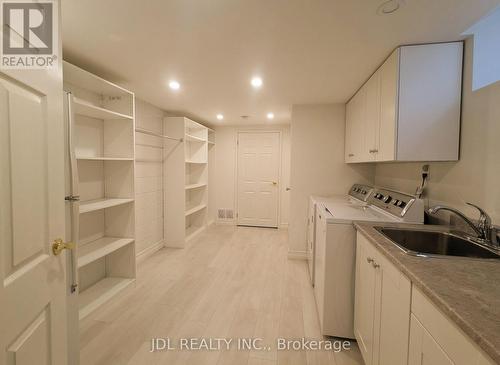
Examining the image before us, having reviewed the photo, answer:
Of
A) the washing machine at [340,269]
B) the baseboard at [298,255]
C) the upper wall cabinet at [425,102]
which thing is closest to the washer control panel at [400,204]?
the washing machine at [340,269]

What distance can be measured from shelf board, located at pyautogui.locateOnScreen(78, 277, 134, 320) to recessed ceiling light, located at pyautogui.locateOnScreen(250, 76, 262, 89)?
8.25 ft

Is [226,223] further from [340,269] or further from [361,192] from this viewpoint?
[340,269]

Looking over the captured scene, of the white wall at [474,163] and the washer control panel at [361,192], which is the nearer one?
the white wall at [474,163]

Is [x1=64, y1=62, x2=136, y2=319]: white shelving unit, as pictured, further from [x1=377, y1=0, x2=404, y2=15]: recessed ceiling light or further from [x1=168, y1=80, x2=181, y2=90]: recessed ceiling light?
[x1=377, y1=0, x2=404, y2=15]: recessed ceiling light

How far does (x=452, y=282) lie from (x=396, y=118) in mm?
1172

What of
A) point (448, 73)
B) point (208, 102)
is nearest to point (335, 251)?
point (448, 73)

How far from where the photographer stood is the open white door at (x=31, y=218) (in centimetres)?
67

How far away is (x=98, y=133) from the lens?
2.42 m

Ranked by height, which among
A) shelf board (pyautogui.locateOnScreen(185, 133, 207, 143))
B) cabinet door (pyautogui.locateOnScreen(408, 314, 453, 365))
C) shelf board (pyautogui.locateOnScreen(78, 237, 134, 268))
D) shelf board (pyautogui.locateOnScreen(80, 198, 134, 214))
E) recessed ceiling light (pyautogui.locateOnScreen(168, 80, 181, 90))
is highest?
recessed ceiling light (pyautogui.locateOnScreen(168, 80, 181, 90))

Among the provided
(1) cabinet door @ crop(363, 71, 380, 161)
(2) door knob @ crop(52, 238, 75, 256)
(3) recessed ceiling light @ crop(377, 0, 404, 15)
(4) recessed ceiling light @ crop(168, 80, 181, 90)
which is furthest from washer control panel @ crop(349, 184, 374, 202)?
(2) door knob @ crop(52, 238, 75, 256)

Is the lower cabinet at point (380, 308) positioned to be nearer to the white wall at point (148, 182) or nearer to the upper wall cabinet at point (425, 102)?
the upper wall cabinet at point (425, 102)

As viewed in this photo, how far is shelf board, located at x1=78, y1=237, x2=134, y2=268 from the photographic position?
1.99 meters

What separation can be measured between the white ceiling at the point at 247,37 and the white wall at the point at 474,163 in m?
0.44

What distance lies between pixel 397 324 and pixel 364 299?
1.56 ft
